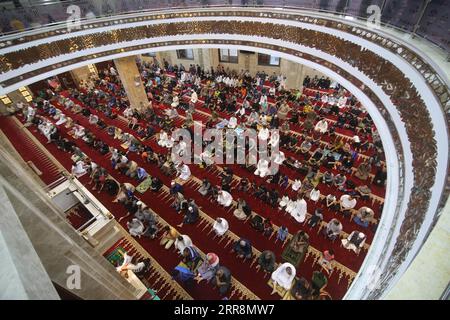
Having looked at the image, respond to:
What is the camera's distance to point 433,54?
533 cm

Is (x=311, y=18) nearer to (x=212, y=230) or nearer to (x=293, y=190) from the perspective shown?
(x=293, y=190)

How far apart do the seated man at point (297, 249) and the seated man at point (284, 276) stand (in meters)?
0.66

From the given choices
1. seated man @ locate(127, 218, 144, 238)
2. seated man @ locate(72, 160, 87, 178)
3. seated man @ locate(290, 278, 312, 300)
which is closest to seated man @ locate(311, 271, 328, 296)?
seated man @ locate(290, 278, 312, 300)

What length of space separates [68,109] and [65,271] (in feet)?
48.9

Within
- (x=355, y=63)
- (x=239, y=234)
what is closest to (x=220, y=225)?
(x=239, y=234)

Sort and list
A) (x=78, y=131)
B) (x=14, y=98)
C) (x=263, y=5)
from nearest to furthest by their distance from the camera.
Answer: (x=263, y=5) → (x=78, y=131) → (x=14, y=98)

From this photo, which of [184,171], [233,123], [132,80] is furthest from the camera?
[132,80]

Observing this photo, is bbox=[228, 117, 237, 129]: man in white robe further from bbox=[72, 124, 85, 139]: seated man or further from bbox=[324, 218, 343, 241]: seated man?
bbox=[72, 124, 85, 139]: seated man

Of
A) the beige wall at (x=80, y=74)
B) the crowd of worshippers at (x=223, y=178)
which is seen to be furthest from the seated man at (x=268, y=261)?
the beige wall at (x=80, y=74)

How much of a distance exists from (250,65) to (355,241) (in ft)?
44.7

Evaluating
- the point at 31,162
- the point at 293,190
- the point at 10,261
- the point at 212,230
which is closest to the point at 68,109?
the point at 31,162

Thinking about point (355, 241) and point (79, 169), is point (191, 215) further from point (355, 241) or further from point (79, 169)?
point (79, 169)

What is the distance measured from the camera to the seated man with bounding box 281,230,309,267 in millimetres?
6707

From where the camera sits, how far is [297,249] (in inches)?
265
